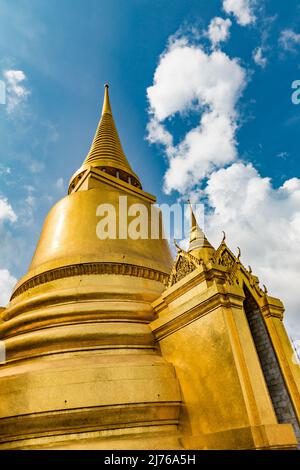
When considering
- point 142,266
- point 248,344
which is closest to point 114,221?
point 142,266

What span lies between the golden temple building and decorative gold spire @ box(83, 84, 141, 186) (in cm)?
474

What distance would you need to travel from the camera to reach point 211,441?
430 centimetres

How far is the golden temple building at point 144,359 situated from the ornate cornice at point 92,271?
2cm

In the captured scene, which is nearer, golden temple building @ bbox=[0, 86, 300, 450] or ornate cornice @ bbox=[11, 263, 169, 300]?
golden temple building @ bbox=[0, 86, 300, 450]

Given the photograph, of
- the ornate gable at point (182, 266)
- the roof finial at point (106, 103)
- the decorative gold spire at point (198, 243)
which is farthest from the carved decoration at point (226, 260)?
the roof finial at point (106, 103)

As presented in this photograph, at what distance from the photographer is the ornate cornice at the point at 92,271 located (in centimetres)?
715

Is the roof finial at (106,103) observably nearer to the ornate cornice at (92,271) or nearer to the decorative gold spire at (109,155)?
the decorative gold spire at (109,155)

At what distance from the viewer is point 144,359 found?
18.1ft

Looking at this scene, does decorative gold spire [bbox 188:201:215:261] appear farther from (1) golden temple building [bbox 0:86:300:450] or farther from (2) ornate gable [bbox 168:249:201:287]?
(2) ornate gable [bbox 168:249:201:287]

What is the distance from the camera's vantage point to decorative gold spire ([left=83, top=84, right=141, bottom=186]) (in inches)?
459

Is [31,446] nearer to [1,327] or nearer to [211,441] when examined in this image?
[211,441]

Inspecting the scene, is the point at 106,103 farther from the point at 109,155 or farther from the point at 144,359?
the point at 144,359

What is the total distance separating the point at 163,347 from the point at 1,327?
3575 mm

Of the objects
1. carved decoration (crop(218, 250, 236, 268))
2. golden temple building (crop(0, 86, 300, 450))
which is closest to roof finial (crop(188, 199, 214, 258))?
golden temple building (crop(0, 86, 300, 450))
